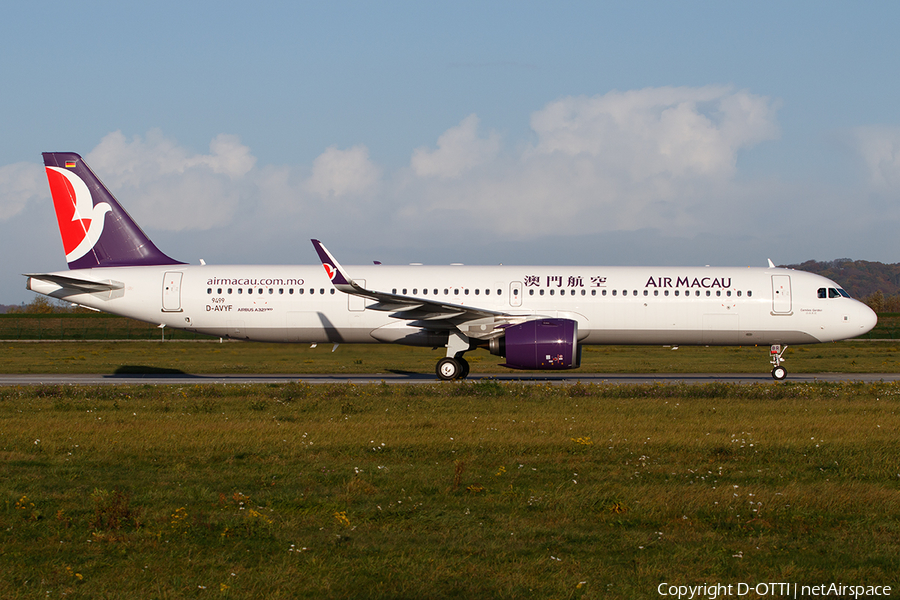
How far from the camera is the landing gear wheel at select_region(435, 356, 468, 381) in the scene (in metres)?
23.7

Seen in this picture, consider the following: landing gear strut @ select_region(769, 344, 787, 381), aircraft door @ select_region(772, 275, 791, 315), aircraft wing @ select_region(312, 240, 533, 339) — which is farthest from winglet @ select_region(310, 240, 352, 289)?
landing gear strut @ select_region(769, 344, 787, 381)

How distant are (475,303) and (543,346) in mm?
3202

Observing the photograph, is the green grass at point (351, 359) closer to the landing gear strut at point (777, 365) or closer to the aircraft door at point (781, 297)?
the landing gear strut at point (777, 365)

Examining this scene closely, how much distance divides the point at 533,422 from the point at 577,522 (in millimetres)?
6251

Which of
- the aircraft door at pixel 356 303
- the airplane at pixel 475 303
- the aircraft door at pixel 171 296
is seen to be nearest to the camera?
the airplane at pixel 475 303

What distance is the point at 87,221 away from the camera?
25500 mm

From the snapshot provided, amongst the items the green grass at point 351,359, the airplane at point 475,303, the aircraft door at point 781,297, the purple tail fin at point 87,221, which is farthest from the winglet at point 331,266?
the aircraft door at point 781,297

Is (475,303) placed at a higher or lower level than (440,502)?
higher

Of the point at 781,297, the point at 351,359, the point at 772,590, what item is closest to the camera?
the point at 772,590

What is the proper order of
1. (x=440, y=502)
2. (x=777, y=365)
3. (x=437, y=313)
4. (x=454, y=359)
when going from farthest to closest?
(x=777, y=365), (x=454, y=359), (x=437, y=313), (x=440, y=502)

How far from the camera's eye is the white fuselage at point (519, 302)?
79.2ft

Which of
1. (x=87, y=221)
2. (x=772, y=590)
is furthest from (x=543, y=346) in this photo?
(x=772, y=590)

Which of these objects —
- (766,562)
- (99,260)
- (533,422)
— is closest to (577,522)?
(766,562)

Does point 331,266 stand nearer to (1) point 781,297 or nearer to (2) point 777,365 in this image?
(1) point 781,297
